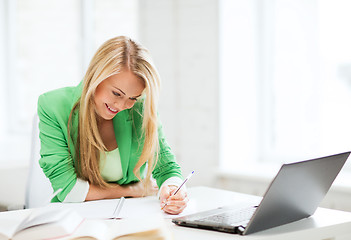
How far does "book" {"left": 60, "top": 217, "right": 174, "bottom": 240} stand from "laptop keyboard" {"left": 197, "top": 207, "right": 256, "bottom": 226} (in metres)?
0.16

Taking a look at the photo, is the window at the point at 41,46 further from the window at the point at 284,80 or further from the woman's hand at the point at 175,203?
the woman's hand at the point at 175,203

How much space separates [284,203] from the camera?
134cm

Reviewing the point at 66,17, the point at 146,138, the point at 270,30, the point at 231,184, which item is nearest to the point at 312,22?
the point at 270,30

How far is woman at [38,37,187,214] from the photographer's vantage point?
180 centimetres

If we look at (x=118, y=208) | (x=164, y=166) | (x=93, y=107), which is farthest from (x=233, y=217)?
(x=93, y=107)

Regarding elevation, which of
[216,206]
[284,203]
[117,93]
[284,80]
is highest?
[117,93]

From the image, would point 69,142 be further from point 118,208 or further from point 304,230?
point 304,230

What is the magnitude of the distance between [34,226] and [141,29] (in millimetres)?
2264

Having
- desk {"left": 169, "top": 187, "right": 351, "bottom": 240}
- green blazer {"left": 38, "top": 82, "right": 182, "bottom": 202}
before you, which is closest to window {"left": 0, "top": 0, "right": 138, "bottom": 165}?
green blazer {"left": 38, "top": 82, "right": 182, "bottom": 202}

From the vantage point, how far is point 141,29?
10.9ft

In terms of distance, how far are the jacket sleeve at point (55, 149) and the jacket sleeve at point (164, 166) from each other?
32 cm

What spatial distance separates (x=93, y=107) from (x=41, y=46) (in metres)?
2.67

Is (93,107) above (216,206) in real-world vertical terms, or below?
above

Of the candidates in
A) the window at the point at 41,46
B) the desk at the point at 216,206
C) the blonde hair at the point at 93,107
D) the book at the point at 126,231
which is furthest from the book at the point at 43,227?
the window at the point at 41,46
